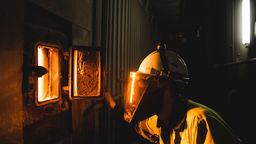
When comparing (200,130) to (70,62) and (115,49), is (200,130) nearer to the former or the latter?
(70,62)

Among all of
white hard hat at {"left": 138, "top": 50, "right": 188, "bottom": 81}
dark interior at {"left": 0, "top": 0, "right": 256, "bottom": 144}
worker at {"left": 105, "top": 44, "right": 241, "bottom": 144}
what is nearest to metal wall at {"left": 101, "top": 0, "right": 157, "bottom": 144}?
dark interior at {"left": 0, "top": 0, "right": 256, "bottom": 144}

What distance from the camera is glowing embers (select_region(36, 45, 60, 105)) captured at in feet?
5.30

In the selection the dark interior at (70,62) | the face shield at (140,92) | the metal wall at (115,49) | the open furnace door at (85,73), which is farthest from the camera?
the metal wall at (115,49)

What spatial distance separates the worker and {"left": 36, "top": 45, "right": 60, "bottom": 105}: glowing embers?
41.7 inches

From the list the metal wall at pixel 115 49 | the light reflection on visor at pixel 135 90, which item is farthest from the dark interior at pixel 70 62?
the light reflection on visor at pixel 135 90

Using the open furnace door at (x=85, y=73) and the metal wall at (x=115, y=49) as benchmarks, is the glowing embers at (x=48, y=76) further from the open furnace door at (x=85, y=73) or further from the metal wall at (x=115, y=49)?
the metal wall at (x=115, y=49)

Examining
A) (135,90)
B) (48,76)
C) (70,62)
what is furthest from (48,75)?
(135,90)

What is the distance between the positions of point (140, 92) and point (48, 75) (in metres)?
1.30

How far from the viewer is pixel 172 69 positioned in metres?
2.12

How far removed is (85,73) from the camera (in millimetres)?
1821

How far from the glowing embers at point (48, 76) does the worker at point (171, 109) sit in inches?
41.7

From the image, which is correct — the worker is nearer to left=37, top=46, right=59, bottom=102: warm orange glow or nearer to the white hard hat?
the white hard hat

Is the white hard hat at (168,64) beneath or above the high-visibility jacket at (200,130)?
above

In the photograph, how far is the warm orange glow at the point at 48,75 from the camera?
1.62 meters
